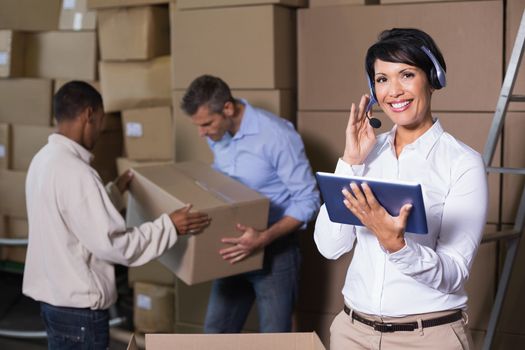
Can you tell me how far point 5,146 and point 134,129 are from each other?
86 centimetres

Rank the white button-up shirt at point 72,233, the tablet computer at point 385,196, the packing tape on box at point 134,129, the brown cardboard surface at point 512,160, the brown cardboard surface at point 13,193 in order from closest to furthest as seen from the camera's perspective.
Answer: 1. the tablet computer at point 385,196
2. the white button-up shirt at point 72,233
3. the brown cardboard surface at point 512,160
4. the packing tape on box at point 134,129
5. the brown cardboard surface at point 13,193

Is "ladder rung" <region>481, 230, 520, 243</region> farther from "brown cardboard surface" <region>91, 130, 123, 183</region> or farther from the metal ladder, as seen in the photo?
"brown cardboard surface" <region>91, 130, 123, 183</region>

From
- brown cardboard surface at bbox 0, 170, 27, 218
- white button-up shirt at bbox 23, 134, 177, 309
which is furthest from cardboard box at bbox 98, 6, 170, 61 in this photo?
white button-up shirt at bbox 23, 134, 177, 309

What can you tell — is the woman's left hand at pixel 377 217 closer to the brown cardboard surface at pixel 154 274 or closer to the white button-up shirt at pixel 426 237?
the white button-up shirt at pixel 426 237

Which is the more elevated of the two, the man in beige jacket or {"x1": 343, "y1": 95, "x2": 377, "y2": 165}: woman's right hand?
{"x1": 343, "y1": 95, "x2": 377, "y2": 165}: woman's right hand

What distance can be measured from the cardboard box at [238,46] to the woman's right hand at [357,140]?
1292 mm

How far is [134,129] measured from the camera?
3.35 m

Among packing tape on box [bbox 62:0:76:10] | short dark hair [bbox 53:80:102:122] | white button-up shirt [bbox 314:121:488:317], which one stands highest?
packing tape on box [bbox 62:0:76:10]

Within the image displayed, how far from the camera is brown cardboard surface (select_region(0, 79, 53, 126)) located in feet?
12.1

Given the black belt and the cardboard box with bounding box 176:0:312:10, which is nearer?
the black belt

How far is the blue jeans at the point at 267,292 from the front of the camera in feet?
8.11

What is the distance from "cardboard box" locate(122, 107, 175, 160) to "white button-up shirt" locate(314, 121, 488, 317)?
182 centimetres

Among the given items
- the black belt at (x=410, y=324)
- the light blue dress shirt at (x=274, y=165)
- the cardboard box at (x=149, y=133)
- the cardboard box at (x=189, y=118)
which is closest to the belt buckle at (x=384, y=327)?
the black belt at (x=410, y=324)

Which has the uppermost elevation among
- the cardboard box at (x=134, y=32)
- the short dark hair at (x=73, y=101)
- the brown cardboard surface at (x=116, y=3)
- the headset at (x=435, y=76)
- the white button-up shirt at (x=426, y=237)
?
the brown cardboard surface at (x=116, y=3)
